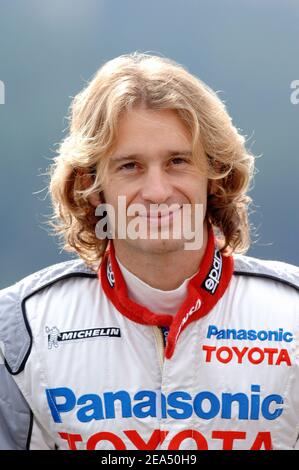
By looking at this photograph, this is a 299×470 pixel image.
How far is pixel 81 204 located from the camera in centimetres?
254

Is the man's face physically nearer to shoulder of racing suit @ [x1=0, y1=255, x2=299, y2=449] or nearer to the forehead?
the forehead

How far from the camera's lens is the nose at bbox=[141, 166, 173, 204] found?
82.5 inches

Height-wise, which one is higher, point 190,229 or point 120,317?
point 190,229

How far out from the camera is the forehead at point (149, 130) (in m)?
2.15

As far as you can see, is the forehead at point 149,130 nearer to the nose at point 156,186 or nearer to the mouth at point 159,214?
the nose at point 156,186

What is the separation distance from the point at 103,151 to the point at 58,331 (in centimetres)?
62

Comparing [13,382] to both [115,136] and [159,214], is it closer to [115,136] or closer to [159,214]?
[159,214]

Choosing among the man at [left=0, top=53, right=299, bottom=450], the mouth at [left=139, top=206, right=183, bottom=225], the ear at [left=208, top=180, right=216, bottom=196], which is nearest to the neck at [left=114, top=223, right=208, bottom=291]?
the man at [left=0, top=53, right=299, bottom=450]

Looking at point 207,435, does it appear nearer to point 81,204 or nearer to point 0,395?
point 0,395

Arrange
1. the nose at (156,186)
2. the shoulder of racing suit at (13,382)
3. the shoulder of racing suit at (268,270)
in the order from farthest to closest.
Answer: the shoulder of racing suit at (268,270) → the shoulder of racing suit at (13,382) → the nose at (156,186)

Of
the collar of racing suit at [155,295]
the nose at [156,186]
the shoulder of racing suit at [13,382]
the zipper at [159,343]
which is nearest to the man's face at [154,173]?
the nose at [156,186]

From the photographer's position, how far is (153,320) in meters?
2.18
